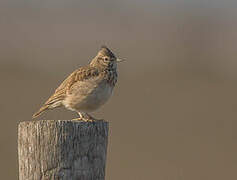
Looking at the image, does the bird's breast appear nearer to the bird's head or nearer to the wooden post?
the bird's head

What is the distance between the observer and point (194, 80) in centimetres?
2375

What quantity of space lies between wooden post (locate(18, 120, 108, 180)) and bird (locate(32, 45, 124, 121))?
8.42 ft

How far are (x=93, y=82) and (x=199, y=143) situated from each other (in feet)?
27.5

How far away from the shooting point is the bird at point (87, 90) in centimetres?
853

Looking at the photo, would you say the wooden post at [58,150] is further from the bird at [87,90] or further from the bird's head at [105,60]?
the bird's head at [105,60]

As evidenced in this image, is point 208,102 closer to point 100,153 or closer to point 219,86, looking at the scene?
point 219,86

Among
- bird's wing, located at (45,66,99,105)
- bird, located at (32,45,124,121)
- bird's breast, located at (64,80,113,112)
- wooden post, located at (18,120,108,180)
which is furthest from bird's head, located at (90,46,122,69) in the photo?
wooden post, located at (18,120,108,180)

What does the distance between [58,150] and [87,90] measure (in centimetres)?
278

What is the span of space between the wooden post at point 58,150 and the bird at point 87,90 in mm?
2567

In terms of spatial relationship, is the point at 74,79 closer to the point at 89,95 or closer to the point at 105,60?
the point at 89,95

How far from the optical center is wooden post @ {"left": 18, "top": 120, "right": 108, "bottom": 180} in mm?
5805

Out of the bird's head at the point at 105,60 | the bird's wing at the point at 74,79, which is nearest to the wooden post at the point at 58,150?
the bird's wing at the point at 74,79

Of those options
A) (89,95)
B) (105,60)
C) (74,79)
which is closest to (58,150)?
(89,95)

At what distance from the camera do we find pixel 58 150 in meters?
5.81
